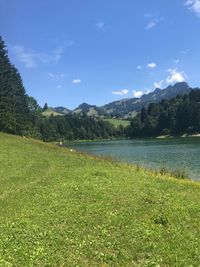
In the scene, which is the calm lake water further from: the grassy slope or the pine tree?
the grassy slope

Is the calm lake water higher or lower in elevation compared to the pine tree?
lower

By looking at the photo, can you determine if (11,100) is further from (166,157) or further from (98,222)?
(98,222)

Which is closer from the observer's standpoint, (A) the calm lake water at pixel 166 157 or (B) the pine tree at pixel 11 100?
(A) the calm lake water at pixel 166 157

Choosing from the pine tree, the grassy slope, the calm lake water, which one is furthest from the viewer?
the pine tree

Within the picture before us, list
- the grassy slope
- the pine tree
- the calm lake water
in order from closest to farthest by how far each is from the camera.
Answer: the grassy slope
the calm lake water
the pine tree

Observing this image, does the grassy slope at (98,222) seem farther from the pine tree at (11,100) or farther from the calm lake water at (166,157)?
the pine tree at (11,100)

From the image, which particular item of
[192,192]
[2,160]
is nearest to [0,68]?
[2,160]

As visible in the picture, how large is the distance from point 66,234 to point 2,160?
2748 cm

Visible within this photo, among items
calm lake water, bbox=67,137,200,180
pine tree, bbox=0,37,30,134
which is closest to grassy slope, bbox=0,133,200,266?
calm lake water, bbox=67,137,200,180

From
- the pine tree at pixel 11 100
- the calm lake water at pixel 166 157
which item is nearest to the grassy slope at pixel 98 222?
the calm lake water at pixel 166 157

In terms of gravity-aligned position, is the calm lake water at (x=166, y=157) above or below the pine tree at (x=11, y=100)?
below

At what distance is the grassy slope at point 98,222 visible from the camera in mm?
15375

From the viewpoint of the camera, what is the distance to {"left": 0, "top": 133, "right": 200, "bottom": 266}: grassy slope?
50.4ft

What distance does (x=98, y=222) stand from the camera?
1941 centimetres
